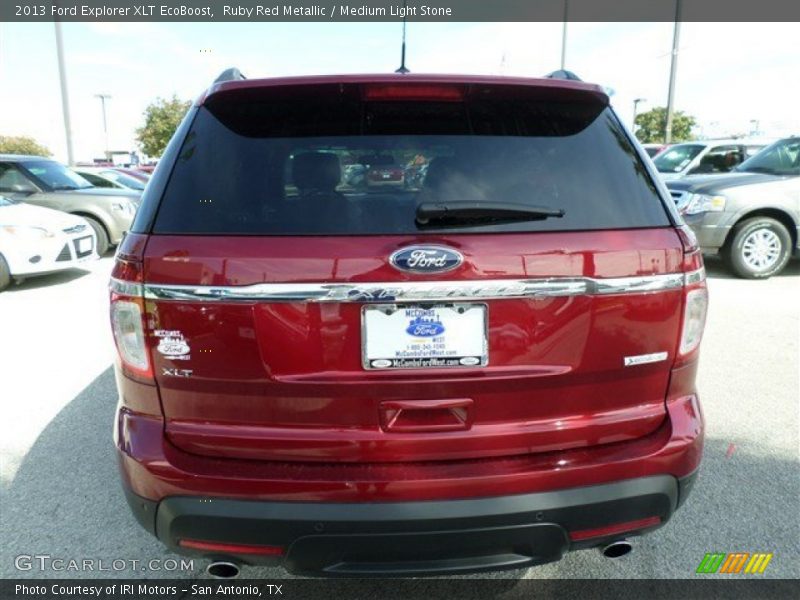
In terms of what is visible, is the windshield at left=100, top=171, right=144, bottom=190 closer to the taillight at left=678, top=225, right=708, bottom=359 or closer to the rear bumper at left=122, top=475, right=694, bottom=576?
the rear bumper at left=122, top=475, right=694, bottom=576

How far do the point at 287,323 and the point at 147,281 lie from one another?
1.38 ft

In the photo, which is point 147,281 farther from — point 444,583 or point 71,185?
point 71,185

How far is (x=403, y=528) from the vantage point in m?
1.75

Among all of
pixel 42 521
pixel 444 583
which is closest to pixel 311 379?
pixel 444 583

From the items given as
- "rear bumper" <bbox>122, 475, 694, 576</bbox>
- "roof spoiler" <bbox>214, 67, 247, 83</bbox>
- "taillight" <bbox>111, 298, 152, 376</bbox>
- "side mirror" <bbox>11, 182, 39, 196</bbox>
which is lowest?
"rear bumper" <bbox>122, 475, 694, 576</bbox>

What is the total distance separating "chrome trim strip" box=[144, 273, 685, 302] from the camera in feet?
5.51

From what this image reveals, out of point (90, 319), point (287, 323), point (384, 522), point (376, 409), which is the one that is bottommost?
point (90, 319)

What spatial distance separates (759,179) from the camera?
311 inches

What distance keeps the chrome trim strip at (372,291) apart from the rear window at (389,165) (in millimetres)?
162

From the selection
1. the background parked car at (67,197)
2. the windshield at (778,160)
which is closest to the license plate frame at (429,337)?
the windshield at (778,160)

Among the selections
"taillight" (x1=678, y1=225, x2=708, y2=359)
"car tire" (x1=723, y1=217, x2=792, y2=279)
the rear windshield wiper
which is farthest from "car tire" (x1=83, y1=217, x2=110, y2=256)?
"taillight" (x1=678, y1=225, x2=708, y2=359)

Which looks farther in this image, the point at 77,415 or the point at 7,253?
the point at 7,253

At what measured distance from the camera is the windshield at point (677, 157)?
12375 mm

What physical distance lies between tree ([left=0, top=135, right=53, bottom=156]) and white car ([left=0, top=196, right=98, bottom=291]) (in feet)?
140
